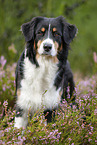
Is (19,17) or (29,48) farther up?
(19,17)

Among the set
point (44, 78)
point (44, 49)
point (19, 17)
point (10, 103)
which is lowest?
point (10, 103)

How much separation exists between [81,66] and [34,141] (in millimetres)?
7264

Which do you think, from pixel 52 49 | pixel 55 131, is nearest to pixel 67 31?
pixel 52 49

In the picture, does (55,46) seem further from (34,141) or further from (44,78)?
(34,141)

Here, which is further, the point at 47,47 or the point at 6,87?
the point at 6,87

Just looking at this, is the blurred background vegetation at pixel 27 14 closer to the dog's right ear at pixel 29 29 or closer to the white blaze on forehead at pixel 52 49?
the dog's right ear at pixel 29 29

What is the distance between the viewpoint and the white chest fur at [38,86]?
3354mm

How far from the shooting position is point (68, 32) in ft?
11.7

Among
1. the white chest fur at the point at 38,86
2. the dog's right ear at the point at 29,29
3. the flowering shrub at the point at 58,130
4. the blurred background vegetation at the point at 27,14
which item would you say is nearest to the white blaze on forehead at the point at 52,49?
the white chest fur at the point at 38,86

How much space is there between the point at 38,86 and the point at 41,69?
29cm

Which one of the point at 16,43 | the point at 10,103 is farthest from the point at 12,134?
→ the point at 16,43

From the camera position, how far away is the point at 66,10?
25.7 feet

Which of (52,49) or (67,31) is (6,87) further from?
(67,31)

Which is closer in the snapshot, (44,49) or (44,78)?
(44,49)
